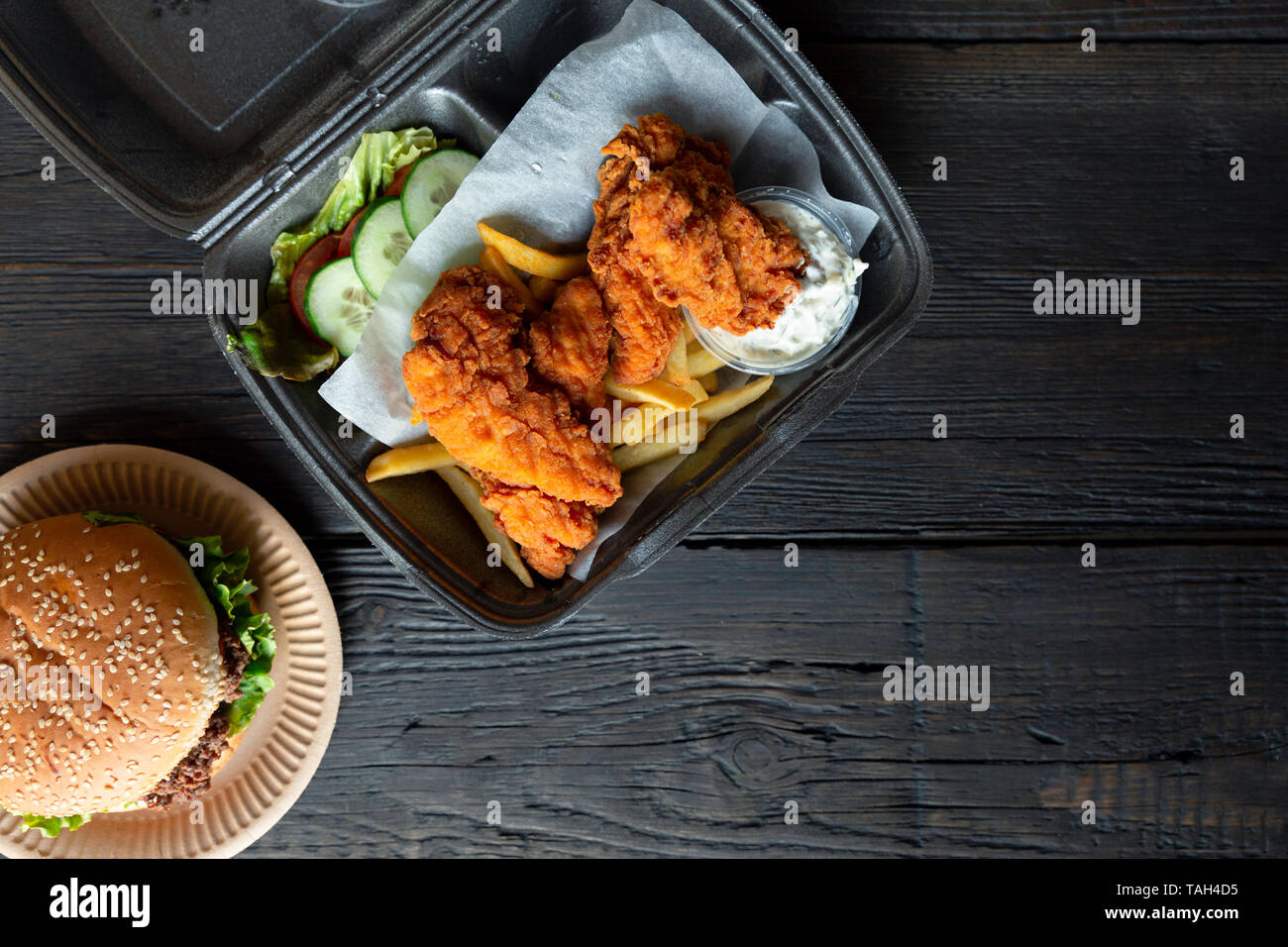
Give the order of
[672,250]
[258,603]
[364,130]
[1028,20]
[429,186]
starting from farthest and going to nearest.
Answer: [1028,20] < [258,603] < [429,186] < [364,130] < [672,250]

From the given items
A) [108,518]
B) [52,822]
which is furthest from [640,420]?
Answer: [52,822]

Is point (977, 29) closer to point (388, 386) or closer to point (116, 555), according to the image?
point (388, 386)

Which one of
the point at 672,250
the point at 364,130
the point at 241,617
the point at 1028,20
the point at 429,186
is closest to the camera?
the point at 672,250

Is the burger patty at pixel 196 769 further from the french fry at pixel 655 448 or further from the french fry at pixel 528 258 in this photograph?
the french fry at pixel 528 258

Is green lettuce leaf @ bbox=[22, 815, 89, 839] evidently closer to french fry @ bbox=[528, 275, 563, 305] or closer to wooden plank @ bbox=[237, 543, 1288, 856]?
wooden plank @ bbox=[237, 543, 1288, 856]

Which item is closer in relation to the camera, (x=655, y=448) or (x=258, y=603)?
(x=655, y=448)

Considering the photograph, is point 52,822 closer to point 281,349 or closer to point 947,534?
point 281,349

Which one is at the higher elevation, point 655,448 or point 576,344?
point 576,344
